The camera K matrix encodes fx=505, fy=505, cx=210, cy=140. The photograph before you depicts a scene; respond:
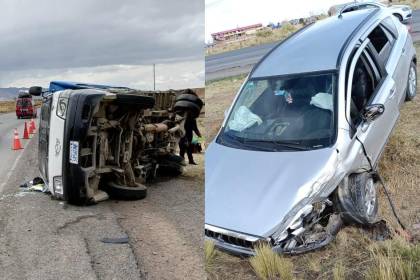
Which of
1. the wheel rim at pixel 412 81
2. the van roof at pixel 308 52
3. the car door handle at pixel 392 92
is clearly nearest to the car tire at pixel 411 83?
the wheel rim at pixel 412 81

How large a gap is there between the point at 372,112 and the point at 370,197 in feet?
0.93

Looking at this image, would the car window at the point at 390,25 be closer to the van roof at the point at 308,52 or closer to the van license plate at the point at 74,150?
the van roof at the point at 308,52

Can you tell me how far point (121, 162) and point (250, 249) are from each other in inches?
158

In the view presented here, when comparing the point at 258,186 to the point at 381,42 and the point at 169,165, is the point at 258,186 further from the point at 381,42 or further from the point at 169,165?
the point at 169,165

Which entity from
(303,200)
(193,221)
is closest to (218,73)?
(303,200)

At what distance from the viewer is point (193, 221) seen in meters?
3.71

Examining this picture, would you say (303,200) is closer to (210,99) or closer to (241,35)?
(210,99)

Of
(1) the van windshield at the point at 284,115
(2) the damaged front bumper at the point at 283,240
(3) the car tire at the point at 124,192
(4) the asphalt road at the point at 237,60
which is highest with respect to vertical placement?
(4) the asphalt road at the point at 237,60

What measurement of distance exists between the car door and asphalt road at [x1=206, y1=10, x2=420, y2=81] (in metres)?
0.19

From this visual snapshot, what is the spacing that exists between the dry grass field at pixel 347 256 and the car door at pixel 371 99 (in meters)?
0.19

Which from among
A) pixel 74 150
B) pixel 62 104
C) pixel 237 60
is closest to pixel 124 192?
pixel 74 150

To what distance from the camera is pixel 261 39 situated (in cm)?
170

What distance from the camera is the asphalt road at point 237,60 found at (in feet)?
5.31

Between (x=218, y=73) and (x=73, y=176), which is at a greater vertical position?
(x=218, y=73)
